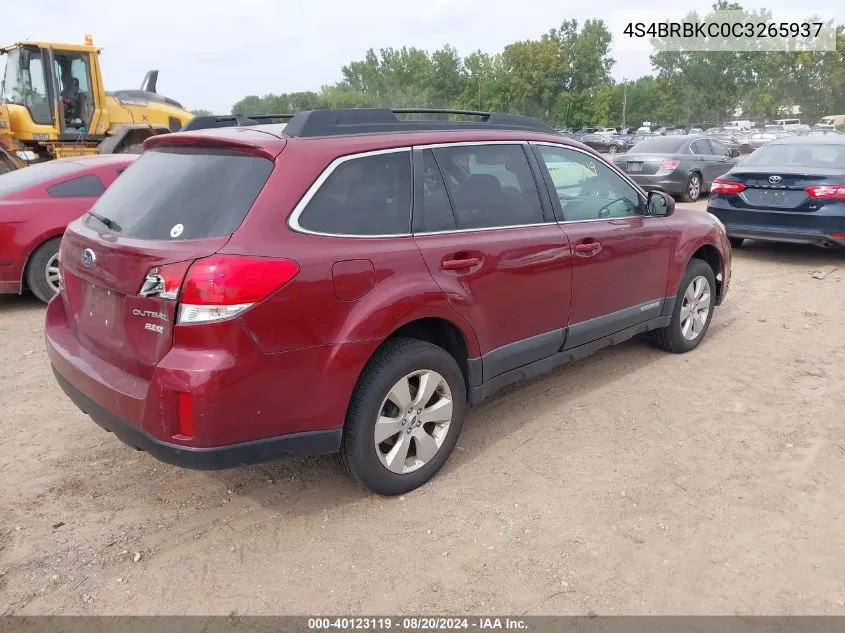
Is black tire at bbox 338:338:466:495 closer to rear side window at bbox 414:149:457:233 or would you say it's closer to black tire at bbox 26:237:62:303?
rear side window at bbox 414:149:457:233

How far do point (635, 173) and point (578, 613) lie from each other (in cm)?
1307

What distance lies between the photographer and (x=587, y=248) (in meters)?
4.17

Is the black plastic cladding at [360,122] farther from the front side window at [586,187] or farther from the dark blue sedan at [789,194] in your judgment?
the dark blue sedan at [789,194]

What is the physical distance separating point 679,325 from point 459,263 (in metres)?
2.56

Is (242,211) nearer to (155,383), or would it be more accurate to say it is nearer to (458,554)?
(155,383)

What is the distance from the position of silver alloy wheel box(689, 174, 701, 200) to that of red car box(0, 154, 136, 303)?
11704 millimetres

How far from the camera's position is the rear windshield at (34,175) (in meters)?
6.54

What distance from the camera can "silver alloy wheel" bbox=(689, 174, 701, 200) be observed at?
14.6 metres

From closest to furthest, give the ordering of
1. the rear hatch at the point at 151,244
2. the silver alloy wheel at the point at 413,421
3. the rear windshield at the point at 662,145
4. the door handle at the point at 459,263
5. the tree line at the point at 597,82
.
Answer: the rear hatch at the point at 151,244 < the silver alloy wheel at the point at 413,421 < the door handle at the point at 459,263 < the rear windshield at the point at 662,145 < the tree line at the point at 597,82

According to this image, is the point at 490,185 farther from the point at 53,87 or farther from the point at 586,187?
the point at 53,87

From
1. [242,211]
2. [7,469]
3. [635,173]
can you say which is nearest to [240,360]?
[242,211]

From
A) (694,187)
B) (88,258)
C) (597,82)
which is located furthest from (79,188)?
(597,82)

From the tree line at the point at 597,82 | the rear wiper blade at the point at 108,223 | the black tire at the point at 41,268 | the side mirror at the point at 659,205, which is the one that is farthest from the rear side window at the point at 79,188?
the tree line at the point at 597,82

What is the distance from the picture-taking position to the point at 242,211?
282cm
